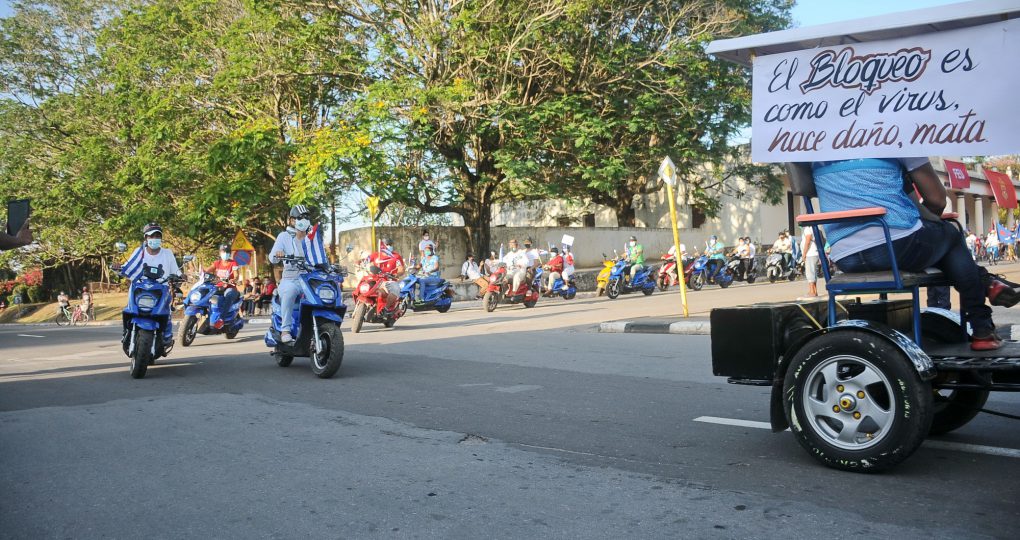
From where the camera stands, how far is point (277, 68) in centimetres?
2327

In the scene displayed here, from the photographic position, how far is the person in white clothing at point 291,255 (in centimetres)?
952

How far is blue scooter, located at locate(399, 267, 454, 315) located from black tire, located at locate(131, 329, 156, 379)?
956cm

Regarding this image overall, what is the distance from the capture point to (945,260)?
4582 millimetres

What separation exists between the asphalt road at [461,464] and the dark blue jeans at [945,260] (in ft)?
2.69

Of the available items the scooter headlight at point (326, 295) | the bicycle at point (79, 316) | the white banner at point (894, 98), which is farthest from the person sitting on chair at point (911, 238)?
the bicycle at point (79, 316)

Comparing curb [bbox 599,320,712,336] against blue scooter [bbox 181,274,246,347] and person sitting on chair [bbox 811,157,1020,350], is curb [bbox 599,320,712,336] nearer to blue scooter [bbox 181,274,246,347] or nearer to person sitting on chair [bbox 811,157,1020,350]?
blue scooter [bbox 181,274,246,347]

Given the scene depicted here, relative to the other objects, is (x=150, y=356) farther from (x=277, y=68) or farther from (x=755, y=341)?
(x=277, y=68)

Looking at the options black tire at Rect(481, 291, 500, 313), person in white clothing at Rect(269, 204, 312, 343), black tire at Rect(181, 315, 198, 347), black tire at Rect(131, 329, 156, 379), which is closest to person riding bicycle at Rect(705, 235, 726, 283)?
black tire at Rect(481, 291, 500, 313)

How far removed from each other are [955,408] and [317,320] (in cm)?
628

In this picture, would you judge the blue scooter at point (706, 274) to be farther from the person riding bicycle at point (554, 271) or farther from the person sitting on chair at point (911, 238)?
the person sitting on chair at point (911, 238)

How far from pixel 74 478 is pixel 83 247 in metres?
29.7

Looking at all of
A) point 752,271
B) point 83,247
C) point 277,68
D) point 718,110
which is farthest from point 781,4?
point 83,247

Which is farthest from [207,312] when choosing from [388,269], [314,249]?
[314,249]

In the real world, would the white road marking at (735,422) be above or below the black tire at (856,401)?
below
